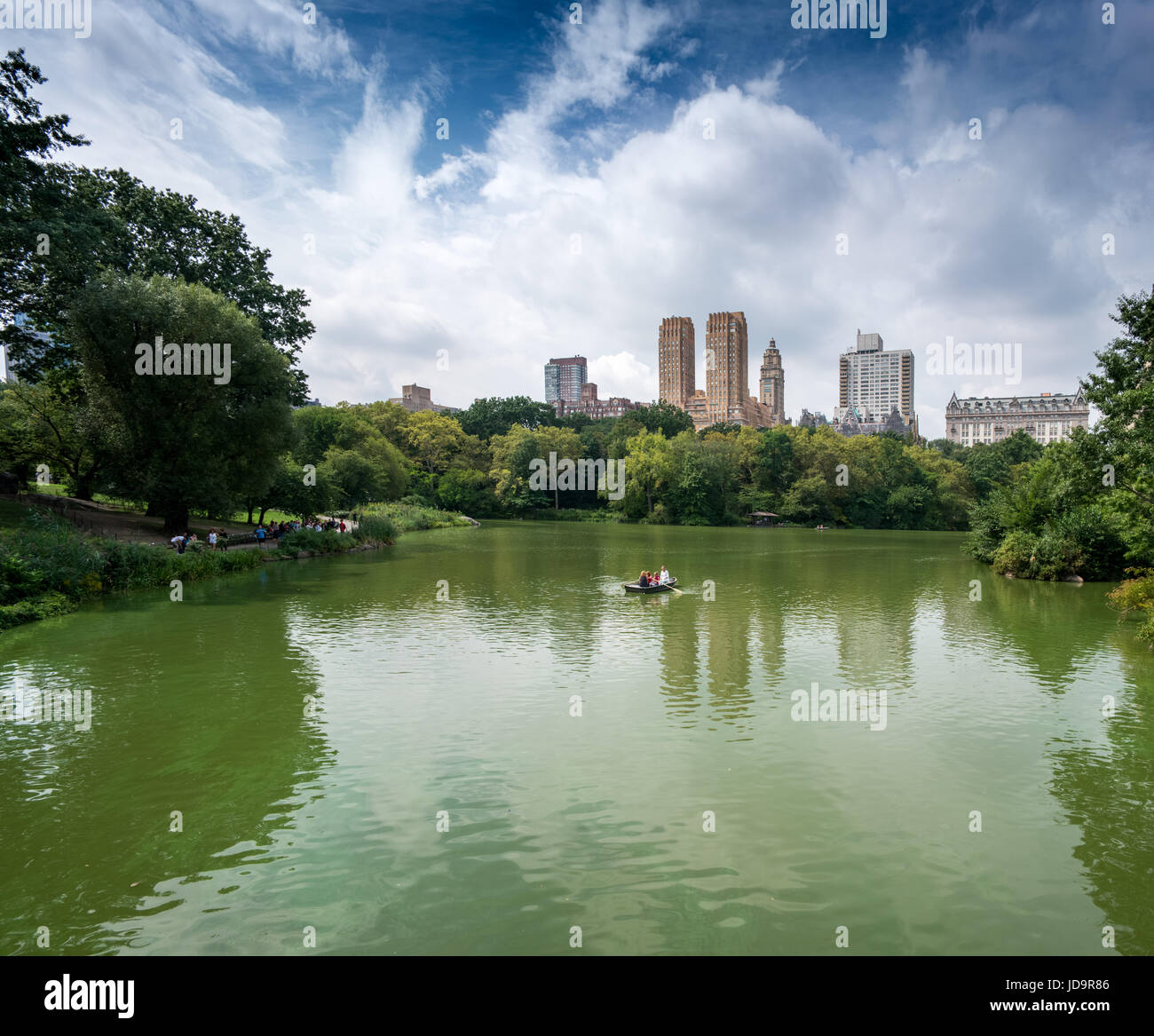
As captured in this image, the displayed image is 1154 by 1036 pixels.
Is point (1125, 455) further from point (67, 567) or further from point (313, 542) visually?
point (313, 542)

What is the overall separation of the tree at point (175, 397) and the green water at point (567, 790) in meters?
13.6

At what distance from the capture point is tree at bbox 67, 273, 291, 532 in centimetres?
3114

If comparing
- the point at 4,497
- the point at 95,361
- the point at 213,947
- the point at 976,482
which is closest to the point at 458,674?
the point at 213,947

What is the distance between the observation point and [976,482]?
97.0 meters

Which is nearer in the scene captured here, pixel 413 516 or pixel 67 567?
pixel 67 567

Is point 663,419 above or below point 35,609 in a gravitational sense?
above

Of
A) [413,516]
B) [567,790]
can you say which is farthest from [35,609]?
[413,516]

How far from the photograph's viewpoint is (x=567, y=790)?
32.8 feet

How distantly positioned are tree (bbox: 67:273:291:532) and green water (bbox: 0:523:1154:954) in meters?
13.6

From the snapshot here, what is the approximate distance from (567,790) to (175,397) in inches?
1231

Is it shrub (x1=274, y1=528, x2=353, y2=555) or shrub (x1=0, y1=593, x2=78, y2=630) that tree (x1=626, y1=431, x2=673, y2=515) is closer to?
shrub (x1=274, y1=528, x2=353, y2=555)

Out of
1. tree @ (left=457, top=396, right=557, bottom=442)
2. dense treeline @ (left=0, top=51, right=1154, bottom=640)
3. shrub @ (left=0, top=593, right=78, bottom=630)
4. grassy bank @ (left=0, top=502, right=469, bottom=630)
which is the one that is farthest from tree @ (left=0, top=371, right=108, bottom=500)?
tree @ (left=457, top=396, right=557, bottom=442)
